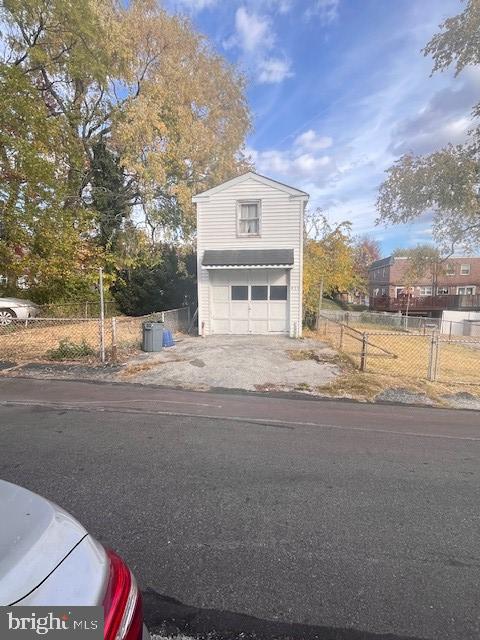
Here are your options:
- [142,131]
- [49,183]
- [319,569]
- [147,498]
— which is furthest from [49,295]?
[319,569]

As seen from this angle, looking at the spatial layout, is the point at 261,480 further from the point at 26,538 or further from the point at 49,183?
the point at 49,183

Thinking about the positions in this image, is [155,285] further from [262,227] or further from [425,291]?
[425,291]

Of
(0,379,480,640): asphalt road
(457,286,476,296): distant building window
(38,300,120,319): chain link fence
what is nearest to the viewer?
(0,379,480,640): asphalt road

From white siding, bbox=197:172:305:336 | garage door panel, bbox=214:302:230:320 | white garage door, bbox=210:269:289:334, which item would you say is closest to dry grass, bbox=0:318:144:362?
white siding, bbox=197:172:305:336

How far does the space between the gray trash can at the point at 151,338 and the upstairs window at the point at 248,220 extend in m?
5.95

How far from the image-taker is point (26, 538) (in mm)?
1271

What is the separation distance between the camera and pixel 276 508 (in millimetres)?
3121

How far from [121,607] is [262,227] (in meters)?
14.4

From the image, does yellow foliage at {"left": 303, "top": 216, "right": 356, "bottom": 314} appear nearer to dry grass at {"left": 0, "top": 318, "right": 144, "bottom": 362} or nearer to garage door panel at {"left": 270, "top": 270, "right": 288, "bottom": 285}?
garage door panel at {"left": 270, "top": 270, "right": 288, "bottom": 285}

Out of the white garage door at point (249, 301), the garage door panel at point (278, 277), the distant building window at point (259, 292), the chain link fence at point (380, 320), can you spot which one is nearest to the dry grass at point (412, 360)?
the white garage door at point (249, 301)

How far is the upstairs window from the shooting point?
14.8 meters

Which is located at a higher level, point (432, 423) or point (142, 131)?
point (142, 131)

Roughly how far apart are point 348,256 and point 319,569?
25.7m

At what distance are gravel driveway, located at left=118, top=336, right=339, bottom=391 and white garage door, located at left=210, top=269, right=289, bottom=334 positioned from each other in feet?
6.12
